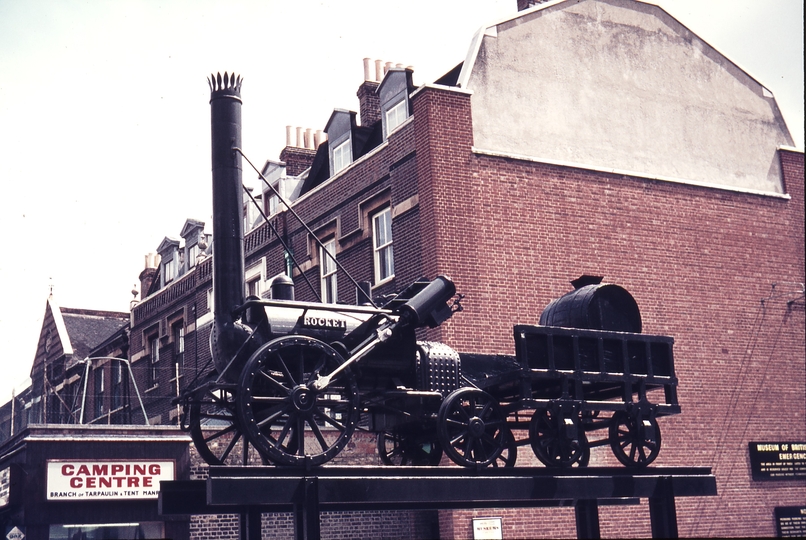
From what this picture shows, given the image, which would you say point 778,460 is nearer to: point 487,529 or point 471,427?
point 487,529

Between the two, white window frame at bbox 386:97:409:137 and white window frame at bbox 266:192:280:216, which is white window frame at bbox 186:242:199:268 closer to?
white window frame at bbox 266:192:280:216

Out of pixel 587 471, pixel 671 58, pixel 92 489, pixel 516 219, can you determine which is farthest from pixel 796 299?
pixel 92 489

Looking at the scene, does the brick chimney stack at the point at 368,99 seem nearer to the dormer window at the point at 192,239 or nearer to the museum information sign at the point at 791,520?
the dormer window at the point at 192,239

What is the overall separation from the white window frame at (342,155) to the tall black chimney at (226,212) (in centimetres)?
1212

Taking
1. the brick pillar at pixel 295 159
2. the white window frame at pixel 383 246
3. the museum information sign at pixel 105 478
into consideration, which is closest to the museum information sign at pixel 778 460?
the white window frame at pixel 383 246

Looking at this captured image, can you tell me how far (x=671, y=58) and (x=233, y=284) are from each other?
1637cm

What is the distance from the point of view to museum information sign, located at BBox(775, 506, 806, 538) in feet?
75.2

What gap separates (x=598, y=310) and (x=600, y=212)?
9990 millimetres

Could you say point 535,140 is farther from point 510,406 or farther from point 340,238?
point 510,406

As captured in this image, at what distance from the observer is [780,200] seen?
85.1 ft

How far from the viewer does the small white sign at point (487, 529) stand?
19797mm

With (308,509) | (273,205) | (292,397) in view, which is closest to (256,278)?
(273,205)

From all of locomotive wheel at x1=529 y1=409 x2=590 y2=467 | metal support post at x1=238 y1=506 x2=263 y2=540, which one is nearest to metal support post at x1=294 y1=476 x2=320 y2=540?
metal support post at x1=238 y1=506 x2=263 y2=540

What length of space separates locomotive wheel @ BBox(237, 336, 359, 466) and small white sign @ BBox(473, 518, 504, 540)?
9.28 m
